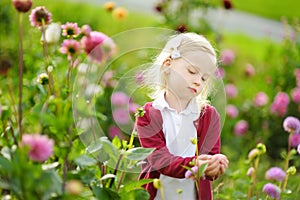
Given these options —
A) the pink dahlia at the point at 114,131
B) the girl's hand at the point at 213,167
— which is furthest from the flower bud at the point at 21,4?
the pink dahlia at the point at 114,131

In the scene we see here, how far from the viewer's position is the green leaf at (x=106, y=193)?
1.74 m

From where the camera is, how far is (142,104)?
2.00 m

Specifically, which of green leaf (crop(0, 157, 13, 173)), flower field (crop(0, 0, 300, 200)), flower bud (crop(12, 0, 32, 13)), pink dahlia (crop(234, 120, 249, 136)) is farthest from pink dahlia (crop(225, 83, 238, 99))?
green leaf (crop(0, 157, 13, 173))

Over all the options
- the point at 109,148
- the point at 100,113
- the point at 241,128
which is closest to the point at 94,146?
the point at 109,148

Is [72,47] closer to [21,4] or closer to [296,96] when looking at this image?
[21,4]

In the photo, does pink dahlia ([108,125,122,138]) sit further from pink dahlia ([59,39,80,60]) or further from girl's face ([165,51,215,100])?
girl's face ([165,51,215,100])

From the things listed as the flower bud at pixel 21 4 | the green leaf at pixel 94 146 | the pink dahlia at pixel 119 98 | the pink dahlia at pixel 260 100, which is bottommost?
the pink dahlia at pixel 260 100

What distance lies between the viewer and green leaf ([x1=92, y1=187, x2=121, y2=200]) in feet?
5.70

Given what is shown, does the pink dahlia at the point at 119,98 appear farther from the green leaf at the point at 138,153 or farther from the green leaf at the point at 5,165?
the green leaf at the point at 5,165

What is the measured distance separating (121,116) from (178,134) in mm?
246

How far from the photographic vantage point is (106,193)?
176 centimetres

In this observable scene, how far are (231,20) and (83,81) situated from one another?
594 cm

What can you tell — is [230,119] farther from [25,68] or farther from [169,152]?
[169,152]

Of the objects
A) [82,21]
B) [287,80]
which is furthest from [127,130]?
[82,21]
